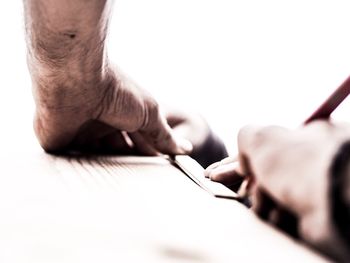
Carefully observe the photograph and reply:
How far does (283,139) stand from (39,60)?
0.51 metres

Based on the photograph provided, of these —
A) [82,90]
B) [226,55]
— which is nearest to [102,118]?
[82,90]

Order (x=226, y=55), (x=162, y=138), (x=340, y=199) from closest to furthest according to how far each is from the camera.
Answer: (x=340, y=199)
(x=162, y=138)
(x=226, y=55)

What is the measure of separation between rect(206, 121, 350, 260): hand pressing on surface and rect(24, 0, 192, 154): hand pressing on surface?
1.21 feet

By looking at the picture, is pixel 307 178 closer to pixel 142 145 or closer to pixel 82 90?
pixel 82 90

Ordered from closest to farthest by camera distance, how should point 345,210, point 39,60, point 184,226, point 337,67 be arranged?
point 345,210
point 184,226
point 39,60
point 337,67

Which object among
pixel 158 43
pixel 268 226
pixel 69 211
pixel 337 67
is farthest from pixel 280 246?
pixel 158 43

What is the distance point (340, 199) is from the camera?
0.96 ft

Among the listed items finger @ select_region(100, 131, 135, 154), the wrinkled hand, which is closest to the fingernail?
the wrinkled hand

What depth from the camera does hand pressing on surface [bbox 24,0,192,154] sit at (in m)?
0.70

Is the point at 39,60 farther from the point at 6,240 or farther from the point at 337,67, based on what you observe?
the point at 337,67

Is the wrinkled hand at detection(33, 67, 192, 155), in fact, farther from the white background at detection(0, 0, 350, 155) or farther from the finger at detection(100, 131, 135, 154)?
the white background at detection(0, 0, 350, 155)

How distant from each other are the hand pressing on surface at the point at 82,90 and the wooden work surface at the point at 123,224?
23 centimetres

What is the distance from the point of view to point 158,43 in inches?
77.8

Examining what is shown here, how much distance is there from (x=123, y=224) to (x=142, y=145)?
0.66 metres
